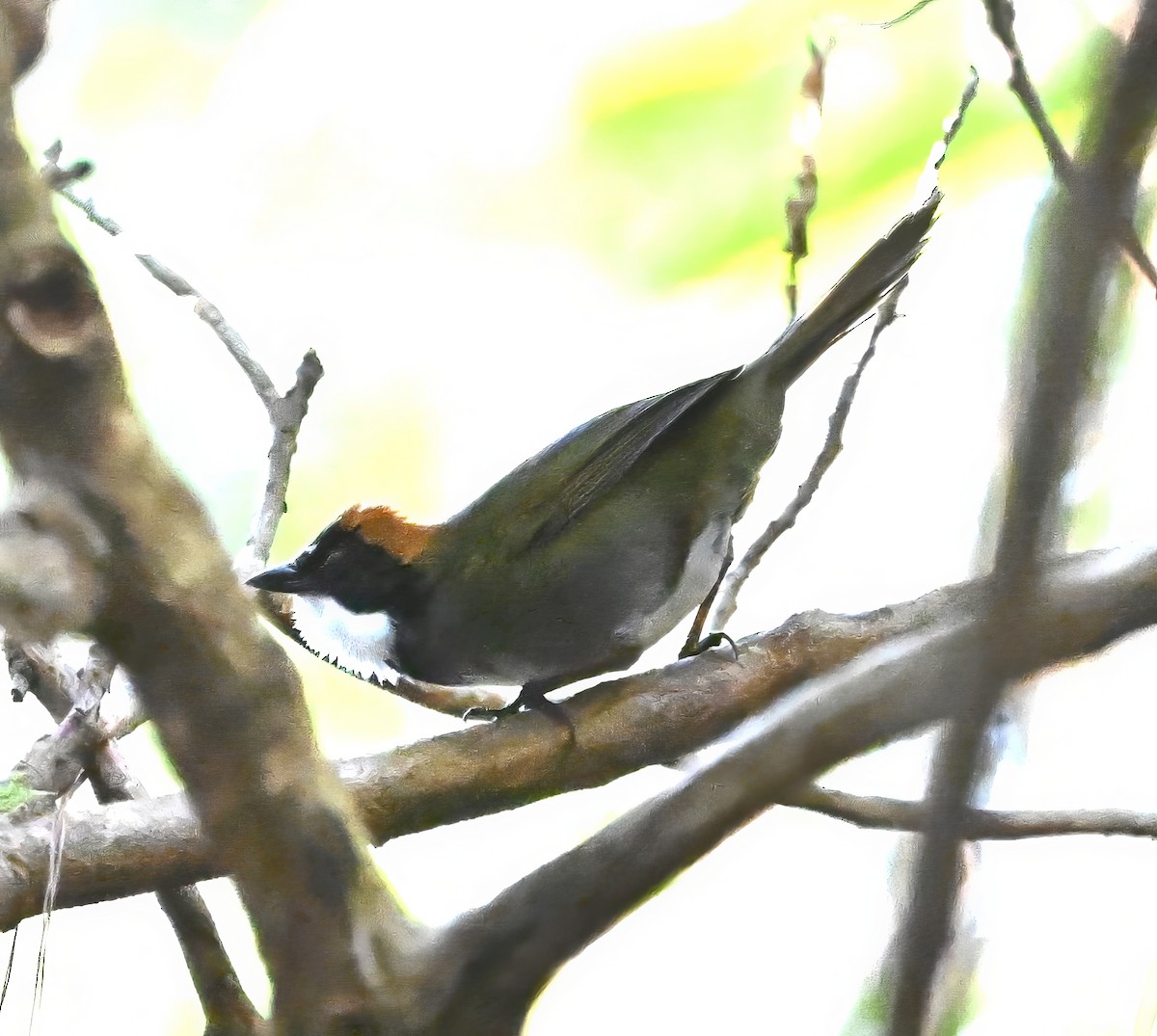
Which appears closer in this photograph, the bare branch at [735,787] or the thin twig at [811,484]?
the bare branch at [735,787]

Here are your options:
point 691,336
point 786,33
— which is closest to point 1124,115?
point 786,33

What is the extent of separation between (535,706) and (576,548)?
22.3 inches

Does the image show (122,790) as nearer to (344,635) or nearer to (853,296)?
(344,635)

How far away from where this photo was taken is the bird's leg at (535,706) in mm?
2295

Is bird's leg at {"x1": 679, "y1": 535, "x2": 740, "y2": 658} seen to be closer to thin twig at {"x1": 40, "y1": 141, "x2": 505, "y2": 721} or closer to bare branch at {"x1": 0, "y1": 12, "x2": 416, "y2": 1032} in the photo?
thin twig at {"x1": 40, "y1": 141, "x2": 505, "y2": 721}

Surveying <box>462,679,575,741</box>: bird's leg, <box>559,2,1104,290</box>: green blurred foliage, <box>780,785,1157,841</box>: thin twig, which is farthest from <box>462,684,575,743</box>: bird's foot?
<box>559,2,1104,290</box>: green blurred foliage

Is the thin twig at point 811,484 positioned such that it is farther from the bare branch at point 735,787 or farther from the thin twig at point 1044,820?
the bare branch at point 735,787

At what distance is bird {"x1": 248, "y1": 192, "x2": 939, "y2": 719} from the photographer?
279 cm

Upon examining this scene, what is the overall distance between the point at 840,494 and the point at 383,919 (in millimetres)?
2261

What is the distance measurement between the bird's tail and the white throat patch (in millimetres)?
1061

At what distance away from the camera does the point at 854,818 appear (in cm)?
232

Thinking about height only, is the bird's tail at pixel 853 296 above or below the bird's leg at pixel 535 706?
above

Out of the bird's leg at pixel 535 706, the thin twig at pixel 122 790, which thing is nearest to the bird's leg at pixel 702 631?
the bird's leg at pixel 535 706

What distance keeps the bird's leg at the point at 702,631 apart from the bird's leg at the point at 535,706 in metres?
0.30
